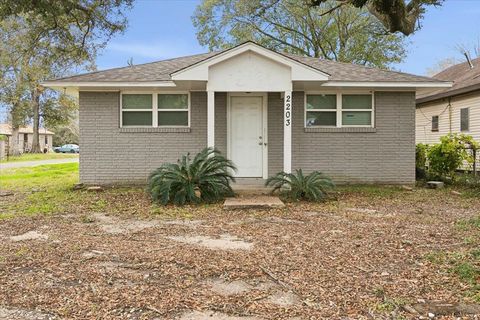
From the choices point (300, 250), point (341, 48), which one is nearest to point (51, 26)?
point (300, 250)

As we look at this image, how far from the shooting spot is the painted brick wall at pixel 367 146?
1085 centimetres

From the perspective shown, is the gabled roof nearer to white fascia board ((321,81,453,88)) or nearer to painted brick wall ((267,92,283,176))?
white fascia board ((321,81,453,88))

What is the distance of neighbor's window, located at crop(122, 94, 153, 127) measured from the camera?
35.3 feet

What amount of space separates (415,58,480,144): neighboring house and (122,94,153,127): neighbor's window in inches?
344

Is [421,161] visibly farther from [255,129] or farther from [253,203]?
[253,203]

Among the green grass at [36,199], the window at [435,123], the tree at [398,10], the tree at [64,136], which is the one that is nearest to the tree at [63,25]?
the green grass at [36,199]

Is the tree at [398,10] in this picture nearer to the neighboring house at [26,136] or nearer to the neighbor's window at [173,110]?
the neighbor's window at [173,110]

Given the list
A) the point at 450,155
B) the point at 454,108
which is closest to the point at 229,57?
the point at 450,155

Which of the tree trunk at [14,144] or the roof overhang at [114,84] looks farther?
the tree trunk at [14,144]

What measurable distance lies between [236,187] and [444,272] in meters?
6.57

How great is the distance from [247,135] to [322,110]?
2.08 meters

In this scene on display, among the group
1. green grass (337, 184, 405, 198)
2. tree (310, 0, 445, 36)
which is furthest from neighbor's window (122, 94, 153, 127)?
green grass (337, 184, 405, 198)

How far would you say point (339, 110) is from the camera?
10.9m

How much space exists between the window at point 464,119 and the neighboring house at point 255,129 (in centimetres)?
585
